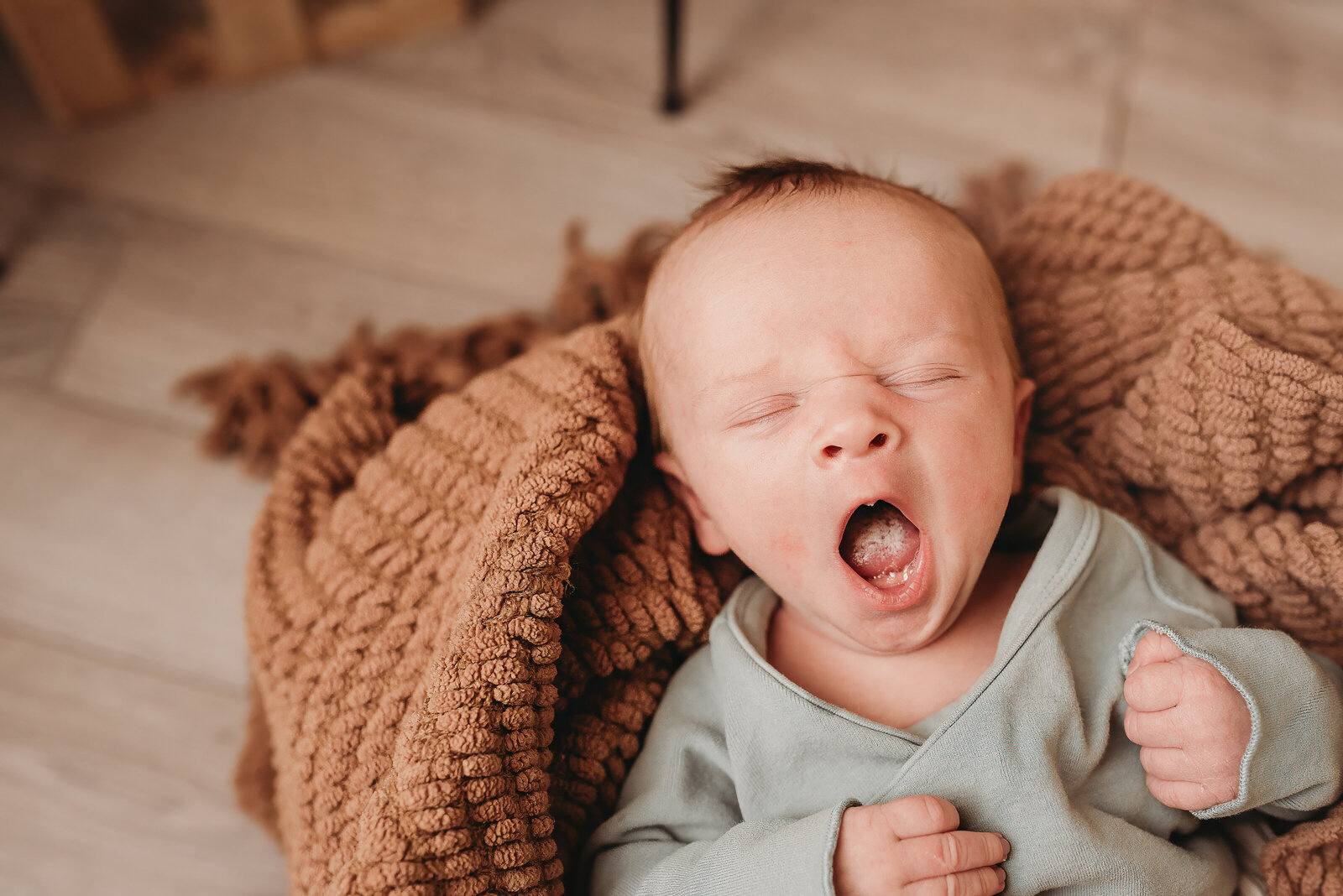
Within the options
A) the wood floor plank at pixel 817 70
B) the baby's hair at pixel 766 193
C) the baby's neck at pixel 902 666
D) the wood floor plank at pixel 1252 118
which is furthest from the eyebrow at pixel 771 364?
the wood floor plank at pixel 1252 118

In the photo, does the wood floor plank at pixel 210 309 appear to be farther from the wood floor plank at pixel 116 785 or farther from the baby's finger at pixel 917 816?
the baby's finger at pixel 917 816

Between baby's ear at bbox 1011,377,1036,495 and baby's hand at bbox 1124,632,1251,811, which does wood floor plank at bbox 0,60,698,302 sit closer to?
baby's ear at bbox 1011,377,1036,495

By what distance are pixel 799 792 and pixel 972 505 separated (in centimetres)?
27

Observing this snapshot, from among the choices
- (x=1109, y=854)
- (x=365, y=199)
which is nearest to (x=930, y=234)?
(x=1109, y=854)

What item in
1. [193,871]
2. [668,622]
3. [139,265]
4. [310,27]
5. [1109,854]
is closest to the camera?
[1109,854]

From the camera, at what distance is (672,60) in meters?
1.38

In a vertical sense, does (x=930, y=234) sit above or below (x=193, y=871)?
above

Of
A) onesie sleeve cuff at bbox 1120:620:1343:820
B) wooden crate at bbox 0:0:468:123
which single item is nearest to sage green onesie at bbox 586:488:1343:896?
onesie sleeve cuff at bbox 1120:620:1343:820

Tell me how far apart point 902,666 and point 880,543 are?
0.14 metres

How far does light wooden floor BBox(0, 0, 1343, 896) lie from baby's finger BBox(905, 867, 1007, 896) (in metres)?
0.66

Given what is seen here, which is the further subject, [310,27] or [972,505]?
[310,27]

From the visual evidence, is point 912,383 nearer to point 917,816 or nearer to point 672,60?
point 917,816

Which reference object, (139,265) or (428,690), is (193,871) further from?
(139,265)

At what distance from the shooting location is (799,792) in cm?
85
